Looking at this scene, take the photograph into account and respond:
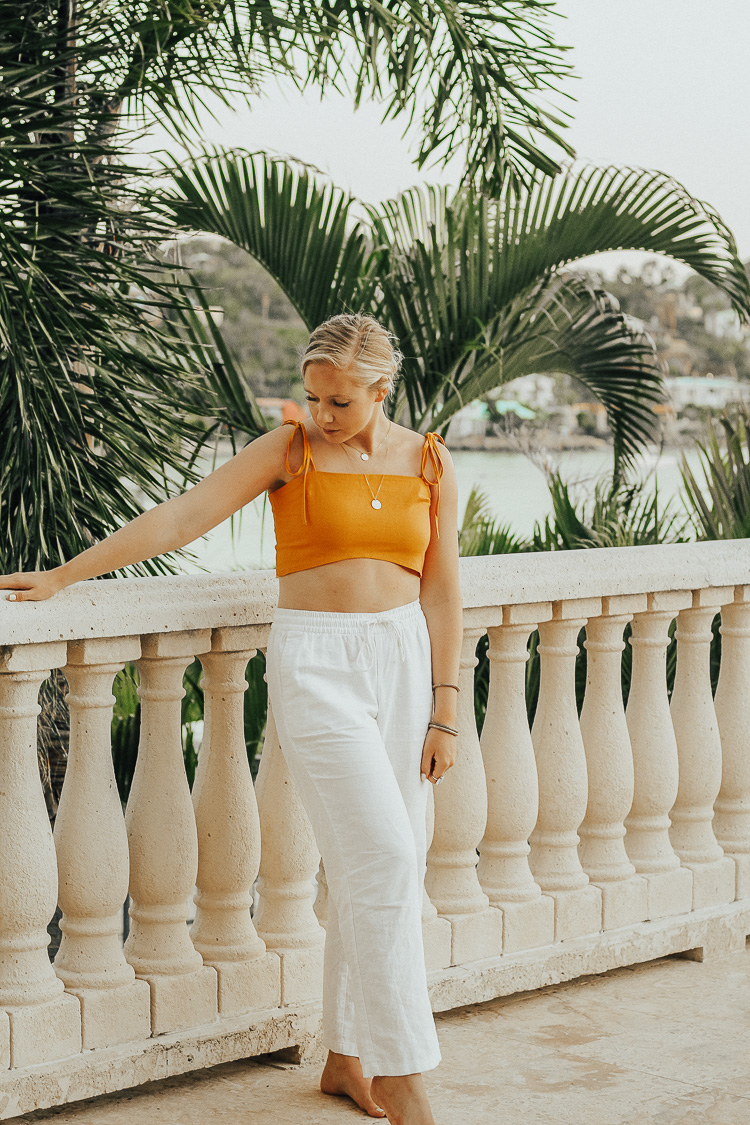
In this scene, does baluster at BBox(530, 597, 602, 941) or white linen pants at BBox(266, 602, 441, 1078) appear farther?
baluster at BBox(530, 597, 602, 941)

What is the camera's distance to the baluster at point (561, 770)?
131 inches

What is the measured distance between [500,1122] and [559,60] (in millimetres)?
4545

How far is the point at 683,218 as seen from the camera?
242 inches

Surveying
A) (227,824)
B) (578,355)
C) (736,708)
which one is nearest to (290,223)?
(578,355)

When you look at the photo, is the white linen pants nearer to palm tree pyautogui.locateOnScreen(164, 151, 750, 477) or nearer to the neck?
the neck

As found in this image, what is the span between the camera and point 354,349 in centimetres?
246

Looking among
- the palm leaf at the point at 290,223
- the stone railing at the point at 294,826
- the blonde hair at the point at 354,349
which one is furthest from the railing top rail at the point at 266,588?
the palm leaf at the point at 290,223

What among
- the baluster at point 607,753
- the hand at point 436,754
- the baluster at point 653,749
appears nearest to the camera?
the hand at point 436,754

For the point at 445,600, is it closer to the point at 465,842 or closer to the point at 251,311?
the point at 465,842

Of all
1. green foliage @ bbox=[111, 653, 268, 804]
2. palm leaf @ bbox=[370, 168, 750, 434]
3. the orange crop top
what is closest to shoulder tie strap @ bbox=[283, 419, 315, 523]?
the orange crop top

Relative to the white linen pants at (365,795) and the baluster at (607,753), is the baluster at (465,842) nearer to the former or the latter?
the baluster at (607,753)

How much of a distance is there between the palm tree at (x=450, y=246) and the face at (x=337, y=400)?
11.6ft

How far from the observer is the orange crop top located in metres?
2.52

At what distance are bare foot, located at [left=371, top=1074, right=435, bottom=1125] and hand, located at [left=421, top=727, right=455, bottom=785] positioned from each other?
57cm
